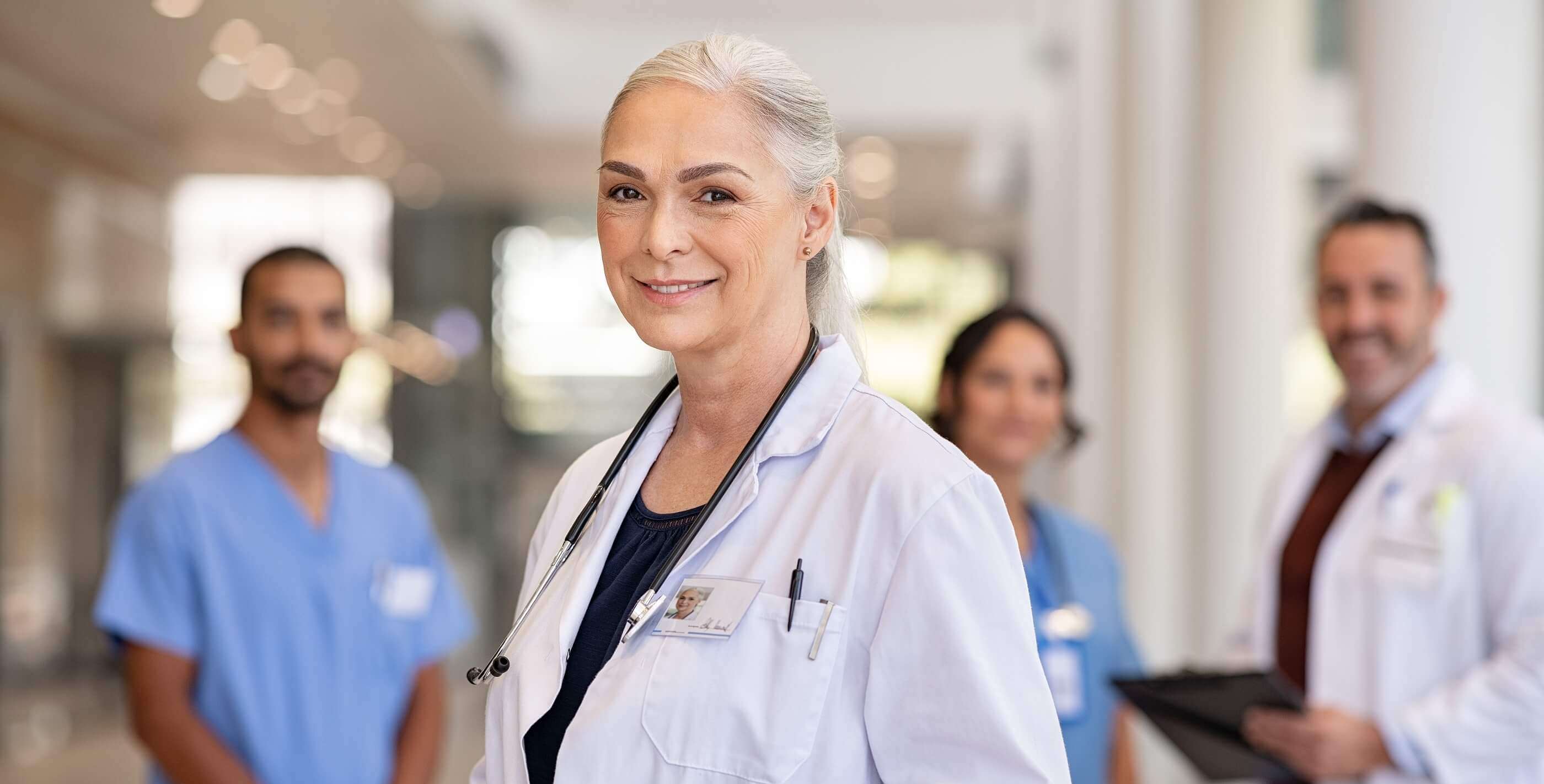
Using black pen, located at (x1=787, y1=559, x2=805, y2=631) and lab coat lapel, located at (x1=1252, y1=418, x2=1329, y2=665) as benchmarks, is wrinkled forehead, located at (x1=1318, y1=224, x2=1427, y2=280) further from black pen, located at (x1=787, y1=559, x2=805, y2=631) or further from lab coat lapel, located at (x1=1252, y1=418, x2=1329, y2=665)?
black pen, located at (x1=787, y1=559, x2=805, y2=631)

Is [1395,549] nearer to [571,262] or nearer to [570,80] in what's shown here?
[570,80]

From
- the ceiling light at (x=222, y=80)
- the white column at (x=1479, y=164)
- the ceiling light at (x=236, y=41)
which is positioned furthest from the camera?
the ceiling light at (x=222, y=80)

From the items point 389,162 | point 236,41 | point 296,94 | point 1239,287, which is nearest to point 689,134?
point 1239,287

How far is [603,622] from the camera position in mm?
1440

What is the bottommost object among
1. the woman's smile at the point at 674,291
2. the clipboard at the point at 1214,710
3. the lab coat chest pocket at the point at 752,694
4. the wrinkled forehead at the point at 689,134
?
the clipboard at the point at 1214,710

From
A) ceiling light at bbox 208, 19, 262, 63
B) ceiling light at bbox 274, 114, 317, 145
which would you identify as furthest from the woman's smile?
ceiling light at bbox 274, 114, 317, 145

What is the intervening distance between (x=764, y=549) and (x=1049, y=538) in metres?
1.50

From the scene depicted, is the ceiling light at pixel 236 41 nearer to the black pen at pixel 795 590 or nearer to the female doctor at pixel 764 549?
the female doctor at pixel 764 549

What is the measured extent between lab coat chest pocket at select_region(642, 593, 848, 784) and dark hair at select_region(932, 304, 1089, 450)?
153cm

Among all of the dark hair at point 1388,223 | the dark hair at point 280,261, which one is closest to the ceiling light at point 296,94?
the dark hair at point 280,261

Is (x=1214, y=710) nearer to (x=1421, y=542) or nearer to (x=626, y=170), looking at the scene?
(x=1421, y=542)

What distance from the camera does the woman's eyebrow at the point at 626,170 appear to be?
1319mm

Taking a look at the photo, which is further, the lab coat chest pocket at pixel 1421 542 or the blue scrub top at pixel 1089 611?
the blue scrub top at pixel 1089 611

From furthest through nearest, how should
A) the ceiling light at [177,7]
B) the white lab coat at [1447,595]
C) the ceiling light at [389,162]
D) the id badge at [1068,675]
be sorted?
1. the ceiling light at [389,162]
2. the ceiling light at [177,7]
3. the id badge at [1068,675]
4. the white lab coat at [1447,595]
